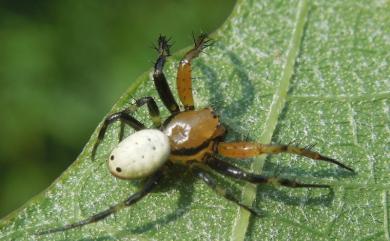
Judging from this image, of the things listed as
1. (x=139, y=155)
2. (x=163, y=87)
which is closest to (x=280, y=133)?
(x=163, y=87)

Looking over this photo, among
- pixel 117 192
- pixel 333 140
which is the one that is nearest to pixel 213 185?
pixel 117 192

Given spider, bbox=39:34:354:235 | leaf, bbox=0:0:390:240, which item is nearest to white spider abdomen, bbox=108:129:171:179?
spider, bbox=39:34:354:235

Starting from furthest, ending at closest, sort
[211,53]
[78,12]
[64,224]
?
[78,12] < [211,53] < [64,224]

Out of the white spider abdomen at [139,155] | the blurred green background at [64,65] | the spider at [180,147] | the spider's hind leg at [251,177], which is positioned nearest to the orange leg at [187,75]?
the spider at [180,147]

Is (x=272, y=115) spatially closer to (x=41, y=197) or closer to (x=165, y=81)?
(x=165, y=81)

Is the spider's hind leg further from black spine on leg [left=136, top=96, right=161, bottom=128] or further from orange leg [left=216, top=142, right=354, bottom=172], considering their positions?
black spine on leg [left=136, top=96, right=161, bottom=128]

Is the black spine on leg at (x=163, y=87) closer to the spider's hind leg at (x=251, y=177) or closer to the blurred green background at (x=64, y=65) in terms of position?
the spider's hind leg at (x=251, y=177)
